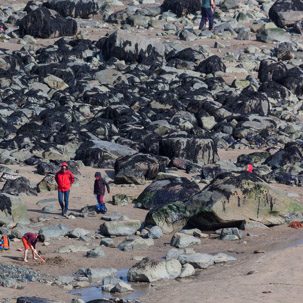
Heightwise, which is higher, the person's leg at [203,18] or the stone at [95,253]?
the stone at [95,253]

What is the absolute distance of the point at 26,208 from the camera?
1599 cm

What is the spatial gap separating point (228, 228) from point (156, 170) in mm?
5413

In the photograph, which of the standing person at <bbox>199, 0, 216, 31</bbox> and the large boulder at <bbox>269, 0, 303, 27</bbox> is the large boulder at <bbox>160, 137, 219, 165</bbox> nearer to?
the standing person at <bbox>199, 0, 216, 31</bbox>

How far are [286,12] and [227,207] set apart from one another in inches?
1115

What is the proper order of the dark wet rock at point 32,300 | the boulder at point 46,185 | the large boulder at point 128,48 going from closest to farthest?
the dark wet rock at point 32,300, the boulder at point 46,185, the large boulder at point 128,48

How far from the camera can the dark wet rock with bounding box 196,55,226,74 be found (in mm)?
34500

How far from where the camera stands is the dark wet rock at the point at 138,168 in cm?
1948

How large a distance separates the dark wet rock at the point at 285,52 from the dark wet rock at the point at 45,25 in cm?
1015

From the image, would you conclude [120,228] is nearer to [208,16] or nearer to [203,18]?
[208,16]

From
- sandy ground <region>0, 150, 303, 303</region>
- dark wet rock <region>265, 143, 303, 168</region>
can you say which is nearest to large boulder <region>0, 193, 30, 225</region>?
sandy ground <region>0, 150, 303, 303</region>

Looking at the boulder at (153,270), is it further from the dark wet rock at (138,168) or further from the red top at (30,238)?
the dark wet rock at (138,168)

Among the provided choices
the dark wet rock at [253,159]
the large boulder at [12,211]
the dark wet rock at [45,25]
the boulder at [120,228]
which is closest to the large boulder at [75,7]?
the dark wet rock at [45,25]

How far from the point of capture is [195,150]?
22.2 metres

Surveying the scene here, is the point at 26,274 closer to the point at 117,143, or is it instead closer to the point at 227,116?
the point at 117,143
